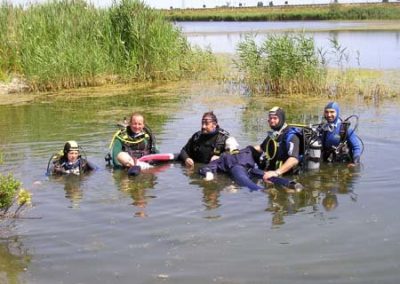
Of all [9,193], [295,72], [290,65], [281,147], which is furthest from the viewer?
[295,72]

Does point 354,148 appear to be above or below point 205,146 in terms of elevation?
below

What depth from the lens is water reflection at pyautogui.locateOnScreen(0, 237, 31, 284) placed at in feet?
16.2

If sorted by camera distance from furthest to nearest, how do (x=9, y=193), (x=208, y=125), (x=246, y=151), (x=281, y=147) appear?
1. (x=208, y=125)
2. (x=246, y=151)
3. (x=281, y=147)
4. (x=9, y=193)

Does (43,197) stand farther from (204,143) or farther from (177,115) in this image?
(177,115)

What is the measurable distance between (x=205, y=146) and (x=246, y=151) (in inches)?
28.7

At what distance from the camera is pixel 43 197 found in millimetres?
7590

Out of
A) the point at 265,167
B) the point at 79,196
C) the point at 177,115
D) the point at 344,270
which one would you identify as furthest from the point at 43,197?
the point at 177,115

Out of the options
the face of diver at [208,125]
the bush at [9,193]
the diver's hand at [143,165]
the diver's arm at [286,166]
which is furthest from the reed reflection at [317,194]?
the bush at [9,193]

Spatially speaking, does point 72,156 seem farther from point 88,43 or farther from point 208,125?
point 88,43

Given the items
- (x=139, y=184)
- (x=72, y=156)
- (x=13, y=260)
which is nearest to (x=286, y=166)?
(x=139, y=184)

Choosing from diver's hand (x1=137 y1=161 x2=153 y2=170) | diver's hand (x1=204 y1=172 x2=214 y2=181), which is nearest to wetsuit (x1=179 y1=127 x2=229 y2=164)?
diver's hand (x1=137 y1=161 x2=153 y2=170)

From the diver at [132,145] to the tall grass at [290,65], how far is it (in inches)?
278

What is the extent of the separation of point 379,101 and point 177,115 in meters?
4.87

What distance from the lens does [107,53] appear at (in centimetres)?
1848
